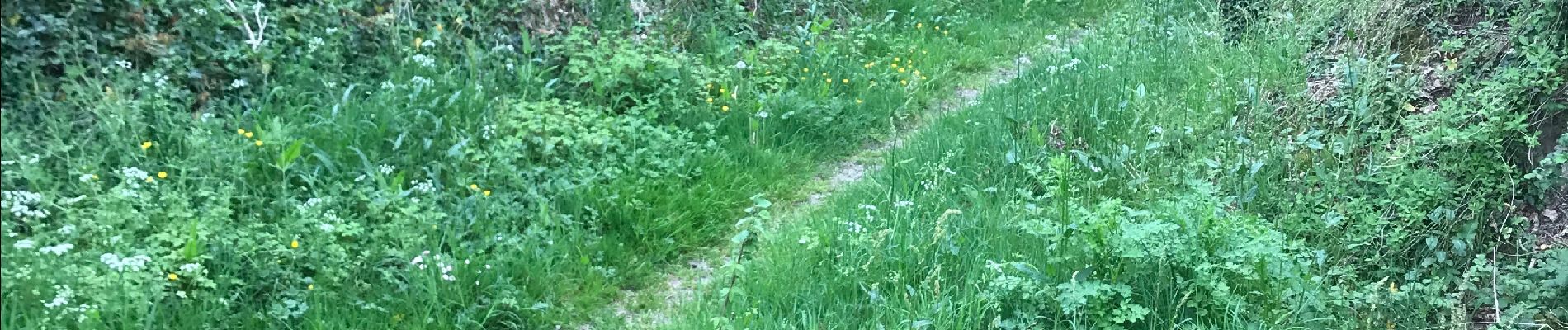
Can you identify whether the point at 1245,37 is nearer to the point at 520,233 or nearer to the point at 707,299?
the point at 707,299

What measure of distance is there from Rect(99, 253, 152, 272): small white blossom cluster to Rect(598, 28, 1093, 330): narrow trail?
1455mm

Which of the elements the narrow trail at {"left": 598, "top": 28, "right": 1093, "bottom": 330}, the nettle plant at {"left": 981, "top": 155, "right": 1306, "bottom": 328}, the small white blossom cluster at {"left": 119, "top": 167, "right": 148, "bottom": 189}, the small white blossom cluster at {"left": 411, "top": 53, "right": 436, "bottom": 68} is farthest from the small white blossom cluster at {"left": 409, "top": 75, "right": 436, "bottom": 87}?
the nettle plant at {"left": 981, "top": 155, "right": 1306, "bottom": 328}

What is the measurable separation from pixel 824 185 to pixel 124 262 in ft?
10.5

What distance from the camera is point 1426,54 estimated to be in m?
5.33

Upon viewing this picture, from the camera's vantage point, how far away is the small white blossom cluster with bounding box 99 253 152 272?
3.51 metres

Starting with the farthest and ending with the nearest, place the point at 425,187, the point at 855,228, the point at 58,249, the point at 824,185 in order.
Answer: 1. the point at 824,185
2. the point at 425,187
3. the point at 855,228
4. the point at 58,249

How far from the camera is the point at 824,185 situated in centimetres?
570

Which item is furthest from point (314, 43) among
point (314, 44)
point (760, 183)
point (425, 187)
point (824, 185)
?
point (824, 185)

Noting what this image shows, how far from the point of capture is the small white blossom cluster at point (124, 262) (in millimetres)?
3508

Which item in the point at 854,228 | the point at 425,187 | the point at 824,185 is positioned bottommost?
the point at 824,185

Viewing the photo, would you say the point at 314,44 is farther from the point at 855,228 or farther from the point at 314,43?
the point at 855,228

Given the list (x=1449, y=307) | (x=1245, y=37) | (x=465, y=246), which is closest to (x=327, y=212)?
(x=465, y=246)

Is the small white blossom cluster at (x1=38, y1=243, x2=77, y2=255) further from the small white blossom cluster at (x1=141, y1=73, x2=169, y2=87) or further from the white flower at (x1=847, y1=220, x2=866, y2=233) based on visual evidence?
the white flower at (x1=847, y1=220, x2=866, y2=233)

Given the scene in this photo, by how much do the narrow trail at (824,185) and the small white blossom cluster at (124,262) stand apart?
1455 mm
